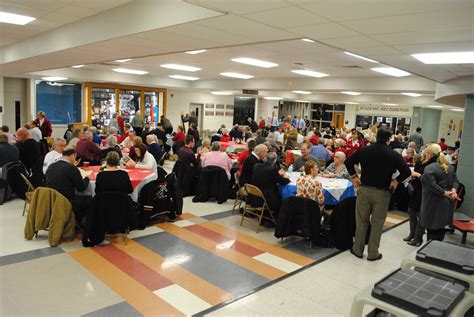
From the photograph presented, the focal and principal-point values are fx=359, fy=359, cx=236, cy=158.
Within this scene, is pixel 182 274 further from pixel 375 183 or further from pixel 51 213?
pixel 375 183

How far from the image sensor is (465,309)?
1.36m

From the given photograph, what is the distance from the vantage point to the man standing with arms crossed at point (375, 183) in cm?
429

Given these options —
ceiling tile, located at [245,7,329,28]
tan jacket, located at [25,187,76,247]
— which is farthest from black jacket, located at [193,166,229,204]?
ceiling tile, located at [245,7,329,28]

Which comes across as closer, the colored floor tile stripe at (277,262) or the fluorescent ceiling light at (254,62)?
the colored floor tile stripe at (277,262)

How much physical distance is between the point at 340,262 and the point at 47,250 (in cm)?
360

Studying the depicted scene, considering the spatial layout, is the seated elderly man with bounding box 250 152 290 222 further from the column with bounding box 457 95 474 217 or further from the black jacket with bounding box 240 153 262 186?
the column with bounding box 457 95 474 217

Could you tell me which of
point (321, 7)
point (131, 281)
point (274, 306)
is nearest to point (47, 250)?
point (131, 281)

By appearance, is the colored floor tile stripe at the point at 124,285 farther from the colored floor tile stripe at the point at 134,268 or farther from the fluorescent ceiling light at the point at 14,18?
the fluorescent ceiling light at the point at 14,18

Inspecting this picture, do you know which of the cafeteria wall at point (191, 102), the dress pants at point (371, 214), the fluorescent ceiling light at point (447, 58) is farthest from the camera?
the cafeteria wall at point (191, 102)

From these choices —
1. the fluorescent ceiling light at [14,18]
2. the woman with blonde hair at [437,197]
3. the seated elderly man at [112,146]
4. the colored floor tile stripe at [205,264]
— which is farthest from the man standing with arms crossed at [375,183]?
the fluorescent ceiling light at [14,18]

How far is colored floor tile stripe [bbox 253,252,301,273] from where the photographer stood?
13.9ft

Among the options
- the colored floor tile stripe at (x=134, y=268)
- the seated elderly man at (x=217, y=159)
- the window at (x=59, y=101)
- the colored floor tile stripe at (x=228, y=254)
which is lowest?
the colored floor tile stripe at (x=134, y=268)

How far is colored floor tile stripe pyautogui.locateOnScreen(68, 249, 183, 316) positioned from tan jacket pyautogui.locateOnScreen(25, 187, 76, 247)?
0.37 metres

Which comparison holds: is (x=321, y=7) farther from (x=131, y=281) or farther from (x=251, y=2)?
(x=131, y=281)
